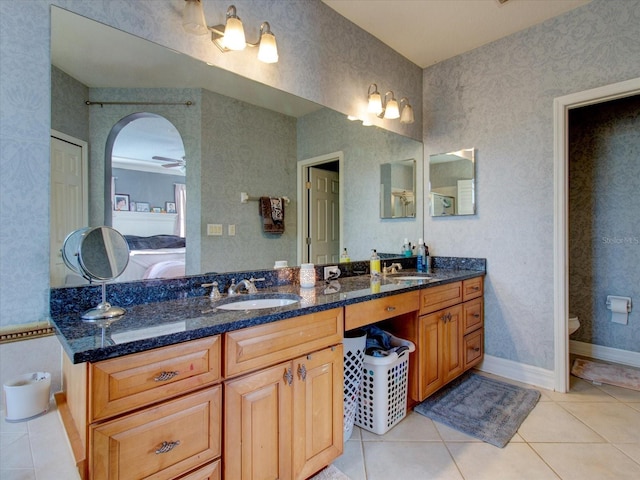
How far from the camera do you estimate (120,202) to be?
138 centimetres

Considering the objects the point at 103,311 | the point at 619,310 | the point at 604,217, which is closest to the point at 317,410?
the point at 103,311

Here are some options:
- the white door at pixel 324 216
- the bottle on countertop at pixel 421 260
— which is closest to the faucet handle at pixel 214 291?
the white door at pixel 324 216

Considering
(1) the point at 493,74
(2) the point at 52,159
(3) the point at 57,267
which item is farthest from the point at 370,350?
(1) the point at 493,74

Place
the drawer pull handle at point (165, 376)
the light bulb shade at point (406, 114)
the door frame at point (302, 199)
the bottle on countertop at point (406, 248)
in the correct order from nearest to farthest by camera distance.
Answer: the drawer pull handle at point (165, 376) < the door frame at point (302, 199) < the light bulb shade at point (406, 114) < the bottle on countertop at point (406, 248)

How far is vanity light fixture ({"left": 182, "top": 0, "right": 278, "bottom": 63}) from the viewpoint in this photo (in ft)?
4.78

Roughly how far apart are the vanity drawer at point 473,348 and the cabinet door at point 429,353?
39cm

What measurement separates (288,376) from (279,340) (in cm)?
16

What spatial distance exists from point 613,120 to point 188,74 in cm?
351

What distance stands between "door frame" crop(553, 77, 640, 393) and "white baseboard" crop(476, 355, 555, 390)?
0.06 m

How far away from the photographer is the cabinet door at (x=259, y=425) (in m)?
1.13

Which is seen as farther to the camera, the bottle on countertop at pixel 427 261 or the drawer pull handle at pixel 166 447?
the bottle on countertop at pixel 427 261

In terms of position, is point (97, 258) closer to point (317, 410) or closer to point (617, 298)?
point (317, 410)

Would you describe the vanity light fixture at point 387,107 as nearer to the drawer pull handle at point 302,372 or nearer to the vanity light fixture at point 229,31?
the vanity light fixture at point 229,31

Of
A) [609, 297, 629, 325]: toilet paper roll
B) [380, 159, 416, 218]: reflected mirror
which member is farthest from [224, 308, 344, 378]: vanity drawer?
[609, 297, 629, 325]: toilet paper roll
